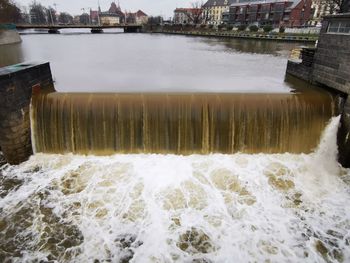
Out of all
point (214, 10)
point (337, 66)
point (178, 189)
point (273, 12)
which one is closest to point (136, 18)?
point (214, 10)

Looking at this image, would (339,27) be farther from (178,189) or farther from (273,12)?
(273,12)

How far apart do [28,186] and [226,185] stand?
572cm

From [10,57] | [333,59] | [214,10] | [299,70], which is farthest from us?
[214,10]

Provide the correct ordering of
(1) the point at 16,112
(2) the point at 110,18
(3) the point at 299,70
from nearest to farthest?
1. (1) the point at 16,112
2. (3) the point at 299,70
3. (2) the point at 110,18

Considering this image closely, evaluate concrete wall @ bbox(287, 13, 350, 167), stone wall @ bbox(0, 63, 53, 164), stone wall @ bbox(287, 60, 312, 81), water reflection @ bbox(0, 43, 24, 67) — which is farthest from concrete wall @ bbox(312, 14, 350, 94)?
water reflection @ bbox(0, 43, 24, 67)

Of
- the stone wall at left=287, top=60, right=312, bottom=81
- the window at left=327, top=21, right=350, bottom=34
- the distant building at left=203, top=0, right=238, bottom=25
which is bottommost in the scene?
the stone wall at left=287, top=60, right=312, bottom=81

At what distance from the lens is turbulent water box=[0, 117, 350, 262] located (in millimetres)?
5891

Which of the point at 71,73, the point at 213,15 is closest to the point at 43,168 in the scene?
the point at 71,73

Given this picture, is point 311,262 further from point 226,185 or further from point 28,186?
point 28,186

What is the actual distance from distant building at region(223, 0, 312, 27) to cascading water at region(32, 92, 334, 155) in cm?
6471

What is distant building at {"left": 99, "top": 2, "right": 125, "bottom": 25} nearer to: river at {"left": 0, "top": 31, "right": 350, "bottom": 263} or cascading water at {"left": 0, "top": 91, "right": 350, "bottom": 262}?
cascading water at {"left": 0, "top": 91, "right": 350, "bottom": 262}

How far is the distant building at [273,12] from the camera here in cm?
6824

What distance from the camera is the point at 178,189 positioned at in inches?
300

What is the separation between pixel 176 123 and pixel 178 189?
7.91 feet
